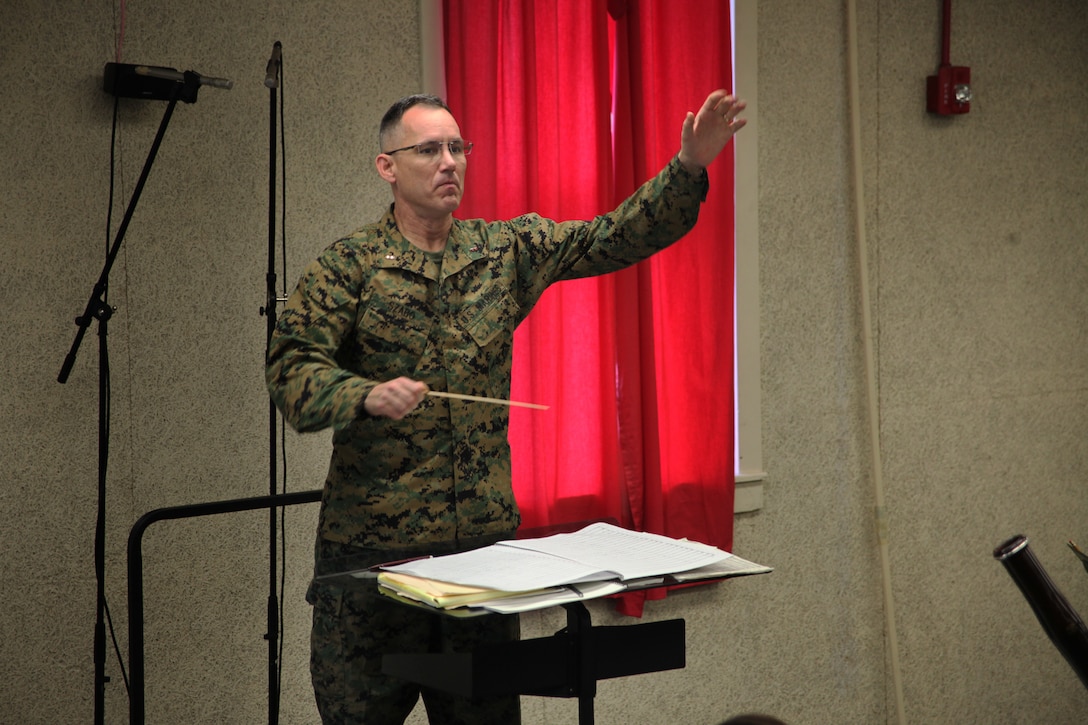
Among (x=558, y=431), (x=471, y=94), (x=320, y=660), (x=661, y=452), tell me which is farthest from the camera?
(x=661, y=452)

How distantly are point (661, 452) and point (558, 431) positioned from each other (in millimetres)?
352

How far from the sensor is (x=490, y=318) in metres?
1.87

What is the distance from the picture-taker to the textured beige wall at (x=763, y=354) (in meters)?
2.28

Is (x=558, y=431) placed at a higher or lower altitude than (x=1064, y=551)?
higher

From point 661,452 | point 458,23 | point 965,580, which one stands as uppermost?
point 458,23

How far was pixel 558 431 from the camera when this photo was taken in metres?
2.72

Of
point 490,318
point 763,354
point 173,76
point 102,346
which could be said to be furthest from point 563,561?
point 763,354

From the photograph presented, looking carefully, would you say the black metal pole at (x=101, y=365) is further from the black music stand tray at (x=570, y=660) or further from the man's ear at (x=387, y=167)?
the black music stand tray at (x=570, y=660)

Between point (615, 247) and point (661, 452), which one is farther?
point (661, 452)

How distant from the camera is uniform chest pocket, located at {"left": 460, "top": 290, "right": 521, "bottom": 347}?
6.07 feet

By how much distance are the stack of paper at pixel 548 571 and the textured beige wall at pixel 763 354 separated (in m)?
1.26

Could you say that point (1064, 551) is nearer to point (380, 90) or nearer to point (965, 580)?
point (965, 580)

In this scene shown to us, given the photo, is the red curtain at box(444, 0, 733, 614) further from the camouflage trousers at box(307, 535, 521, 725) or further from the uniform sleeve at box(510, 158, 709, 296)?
the camouflage trousers at box(307, 535, 521, 725)

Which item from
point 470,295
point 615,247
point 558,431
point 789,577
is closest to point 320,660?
point 470,295
